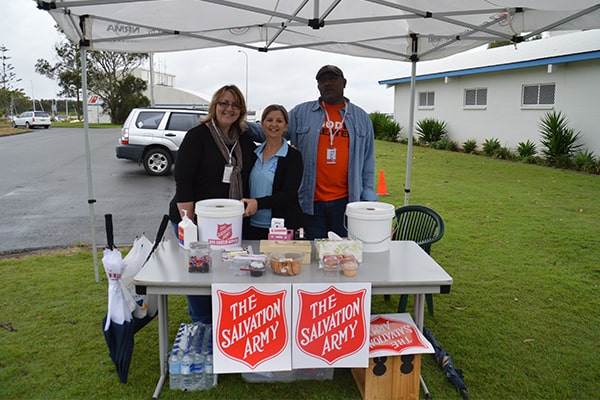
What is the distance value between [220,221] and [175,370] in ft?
3.01

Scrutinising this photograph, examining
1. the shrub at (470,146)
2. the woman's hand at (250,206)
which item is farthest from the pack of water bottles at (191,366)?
the shrub at (470,146)

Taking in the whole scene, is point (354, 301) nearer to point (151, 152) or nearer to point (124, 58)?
→ point (151, 152)

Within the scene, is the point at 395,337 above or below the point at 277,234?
below

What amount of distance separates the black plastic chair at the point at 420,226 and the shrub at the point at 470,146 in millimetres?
14155

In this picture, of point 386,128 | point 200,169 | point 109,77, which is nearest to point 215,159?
point 200,169

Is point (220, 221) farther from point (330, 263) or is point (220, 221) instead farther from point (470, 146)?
point (470, 146)

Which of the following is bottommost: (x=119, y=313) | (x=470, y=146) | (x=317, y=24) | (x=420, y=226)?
(x=119, y=313)

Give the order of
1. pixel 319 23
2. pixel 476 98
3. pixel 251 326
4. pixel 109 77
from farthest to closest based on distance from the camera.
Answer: pixel 109 77, pixel 476 98, pixel 319 23, pixel 251 326

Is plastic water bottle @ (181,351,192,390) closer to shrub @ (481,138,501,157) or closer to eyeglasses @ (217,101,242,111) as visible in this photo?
eyeglasses @ (217,101,242,111)

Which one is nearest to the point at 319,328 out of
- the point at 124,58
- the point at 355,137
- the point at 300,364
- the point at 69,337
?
the point at 300,364

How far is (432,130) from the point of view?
773 inches

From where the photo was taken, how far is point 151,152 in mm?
11859

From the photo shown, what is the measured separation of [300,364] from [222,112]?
1688 millimetres

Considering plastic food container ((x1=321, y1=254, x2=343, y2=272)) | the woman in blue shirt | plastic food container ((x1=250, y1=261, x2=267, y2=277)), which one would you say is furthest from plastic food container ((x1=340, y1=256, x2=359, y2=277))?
the woman in blue shirt
